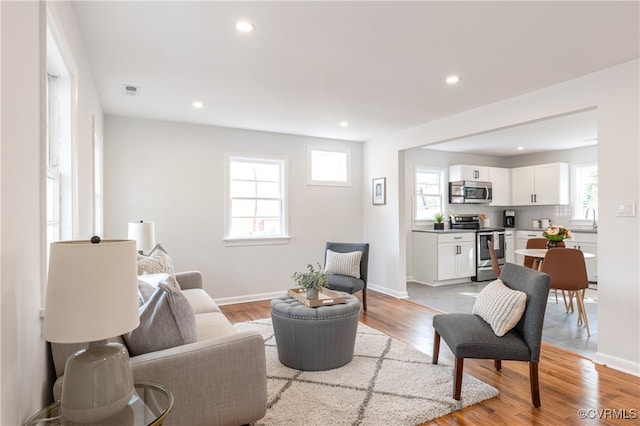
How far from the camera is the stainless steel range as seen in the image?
21.2ft

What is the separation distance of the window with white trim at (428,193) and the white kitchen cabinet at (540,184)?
67.8 inches

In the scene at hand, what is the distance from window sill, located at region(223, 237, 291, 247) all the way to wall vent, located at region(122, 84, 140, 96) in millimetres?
2164

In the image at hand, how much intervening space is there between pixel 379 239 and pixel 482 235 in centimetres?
220

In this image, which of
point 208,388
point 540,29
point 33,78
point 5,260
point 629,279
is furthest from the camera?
point 629,279

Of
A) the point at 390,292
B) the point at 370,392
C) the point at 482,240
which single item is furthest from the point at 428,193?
the point at 370,392

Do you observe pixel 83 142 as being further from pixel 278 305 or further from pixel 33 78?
pixel 278 305

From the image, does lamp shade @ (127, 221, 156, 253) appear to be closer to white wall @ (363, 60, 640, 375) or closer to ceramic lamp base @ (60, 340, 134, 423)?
ceramic lamp base @ (60, 340, 134, 423)

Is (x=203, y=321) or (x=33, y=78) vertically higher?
(x=33, y=78)

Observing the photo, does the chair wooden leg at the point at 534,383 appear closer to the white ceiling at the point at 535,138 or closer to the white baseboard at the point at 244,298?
the white ceiling at the point at 535,138

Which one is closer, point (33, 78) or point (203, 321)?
point (33, 78)

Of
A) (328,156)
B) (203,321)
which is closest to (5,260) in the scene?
(203,321)

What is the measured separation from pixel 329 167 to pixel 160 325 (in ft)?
14.3

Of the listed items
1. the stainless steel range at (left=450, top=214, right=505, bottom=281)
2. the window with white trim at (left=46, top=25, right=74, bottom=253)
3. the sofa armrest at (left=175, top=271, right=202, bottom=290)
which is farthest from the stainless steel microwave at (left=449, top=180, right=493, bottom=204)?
the window with white trim at (left=46, top=25, right=74, bottom=253)

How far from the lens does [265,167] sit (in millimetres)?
5320
